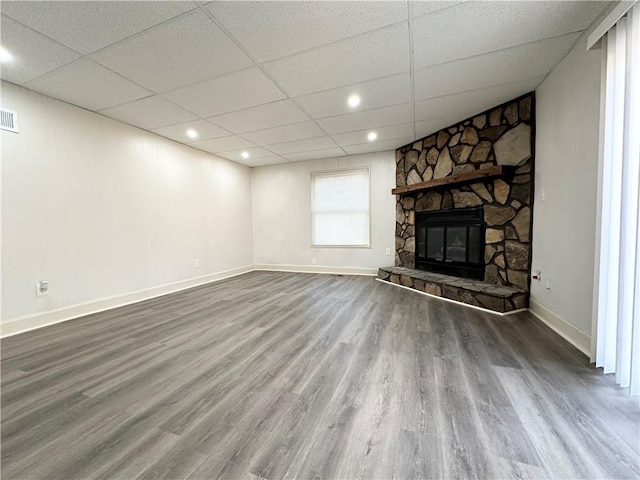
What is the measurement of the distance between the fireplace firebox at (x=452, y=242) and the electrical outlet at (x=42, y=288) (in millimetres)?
4928

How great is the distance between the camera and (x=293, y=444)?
3.77ft

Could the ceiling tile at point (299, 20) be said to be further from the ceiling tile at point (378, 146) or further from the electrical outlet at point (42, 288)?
the electrical outlet at point (42, 288)

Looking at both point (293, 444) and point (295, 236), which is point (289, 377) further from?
point (295, 236)

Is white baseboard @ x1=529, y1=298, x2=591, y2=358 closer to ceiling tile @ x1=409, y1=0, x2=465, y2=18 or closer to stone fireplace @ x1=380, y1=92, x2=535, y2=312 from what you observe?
stone fireplace @ x1=380, y1=92, x2=535, y2=312

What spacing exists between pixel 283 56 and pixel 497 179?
2.88 meters

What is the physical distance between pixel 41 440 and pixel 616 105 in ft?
12.2

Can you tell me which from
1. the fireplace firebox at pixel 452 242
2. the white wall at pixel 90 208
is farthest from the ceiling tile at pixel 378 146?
the white wall at pixel 90 208

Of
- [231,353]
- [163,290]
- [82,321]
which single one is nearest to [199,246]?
[163,290]

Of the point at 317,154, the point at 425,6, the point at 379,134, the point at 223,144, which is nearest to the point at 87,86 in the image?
the point at 223,144

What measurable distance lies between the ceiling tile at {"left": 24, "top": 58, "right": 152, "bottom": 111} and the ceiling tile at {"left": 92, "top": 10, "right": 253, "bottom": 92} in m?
0.17

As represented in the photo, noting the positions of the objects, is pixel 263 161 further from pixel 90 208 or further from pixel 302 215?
pixel 90 208

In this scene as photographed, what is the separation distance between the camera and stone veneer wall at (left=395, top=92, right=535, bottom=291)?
2889 millimetres

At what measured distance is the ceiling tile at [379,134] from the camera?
12.2 ft

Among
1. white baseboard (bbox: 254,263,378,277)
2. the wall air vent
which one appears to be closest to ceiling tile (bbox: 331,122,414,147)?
white baseboard (bbox: 254,263,378,277)
